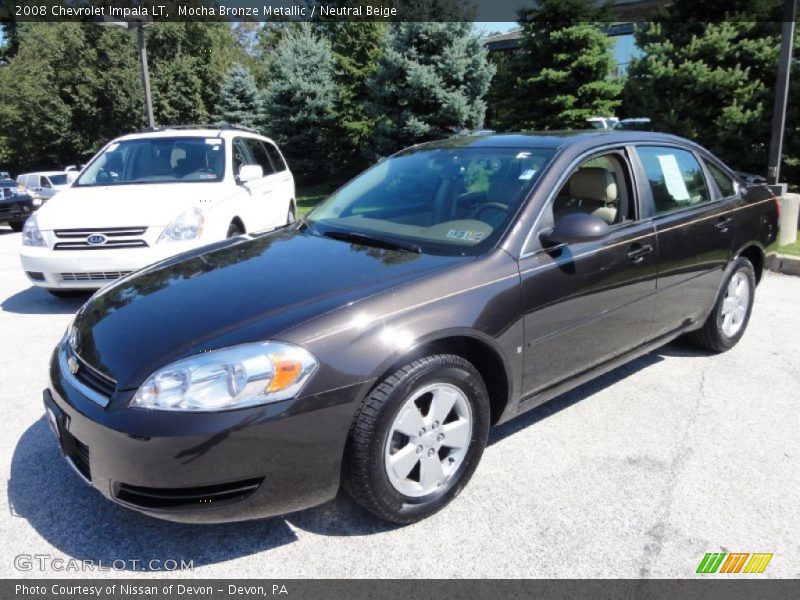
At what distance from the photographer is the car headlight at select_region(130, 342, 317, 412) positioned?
2.22 meters

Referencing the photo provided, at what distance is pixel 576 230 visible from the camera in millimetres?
2963

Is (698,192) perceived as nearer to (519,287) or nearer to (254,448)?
(519,287)

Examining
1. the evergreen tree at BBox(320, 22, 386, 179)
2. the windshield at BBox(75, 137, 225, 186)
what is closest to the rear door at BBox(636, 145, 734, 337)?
the windshield at BBox(75, 137, 225, 186)

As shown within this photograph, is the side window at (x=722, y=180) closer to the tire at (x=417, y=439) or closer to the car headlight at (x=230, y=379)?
the tire at (x=417, y=439)

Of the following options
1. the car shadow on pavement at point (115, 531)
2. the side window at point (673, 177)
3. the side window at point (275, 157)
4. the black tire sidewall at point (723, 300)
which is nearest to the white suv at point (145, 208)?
the side window at point (275, 157)

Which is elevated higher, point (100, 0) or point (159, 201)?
point (100, 0)

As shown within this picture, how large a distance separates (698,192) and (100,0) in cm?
3919

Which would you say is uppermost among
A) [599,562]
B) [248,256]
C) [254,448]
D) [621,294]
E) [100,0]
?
[100,0]

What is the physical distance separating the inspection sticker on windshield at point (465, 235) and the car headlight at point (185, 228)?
11.1 ft

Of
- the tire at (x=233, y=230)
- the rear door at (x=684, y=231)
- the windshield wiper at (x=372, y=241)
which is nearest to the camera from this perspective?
the windshield wiper at (x=372, y=241)

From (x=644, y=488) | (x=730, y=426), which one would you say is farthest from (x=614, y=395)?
(x=644, y=488)

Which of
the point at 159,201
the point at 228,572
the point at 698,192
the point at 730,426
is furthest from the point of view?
the point at 159,201

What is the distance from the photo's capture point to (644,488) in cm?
295

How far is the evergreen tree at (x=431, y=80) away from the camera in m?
15.3
